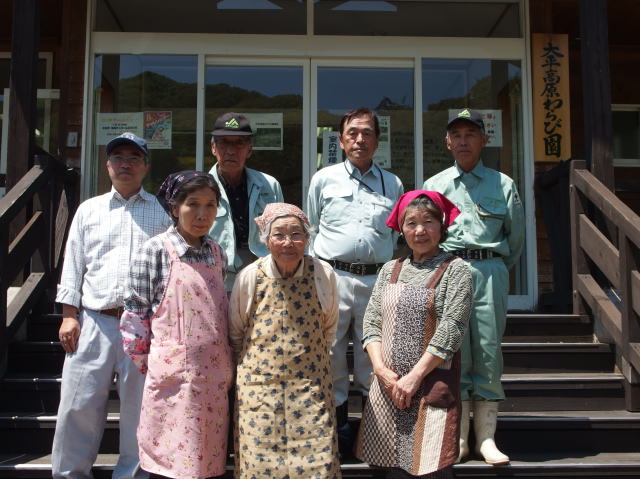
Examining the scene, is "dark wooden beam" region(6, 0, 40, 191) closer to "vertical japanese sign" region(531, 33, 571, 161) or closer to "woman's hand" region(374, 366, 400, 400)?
"woman's hand" region(374, 366, 400, 400)

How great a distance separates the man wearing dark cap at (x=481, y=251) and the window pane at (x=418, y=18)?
9.22 feet

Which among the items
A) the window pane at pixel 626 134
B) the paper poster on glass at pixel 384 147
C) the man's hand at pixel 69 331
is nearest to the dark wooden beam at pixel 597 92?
the paper poster on glass at pixel 384 147

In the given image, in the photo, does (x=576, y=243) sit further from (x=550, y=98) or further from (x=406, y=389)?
(x=406, y=389)

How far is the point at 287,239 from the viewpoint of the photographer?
2578mm

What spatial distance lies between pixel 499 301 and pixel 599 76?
2.23 m

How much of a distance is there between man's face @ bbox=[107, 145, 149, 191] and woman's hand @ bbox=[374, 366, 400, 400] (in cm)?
137

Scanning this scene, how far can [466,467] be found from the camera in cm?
299

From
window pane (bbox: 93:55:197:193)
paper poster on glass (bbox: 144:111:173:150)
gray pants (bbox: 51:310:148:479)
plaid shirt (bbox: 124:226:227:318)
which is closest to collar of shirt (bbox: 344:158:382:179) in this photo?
plaid shirt (bbox: 124:226:227:318)

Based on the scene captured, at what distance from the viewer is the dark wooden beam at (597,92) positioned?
4458mm

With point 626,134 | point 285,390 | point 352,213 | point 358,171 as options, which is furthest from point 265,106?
point 626,134

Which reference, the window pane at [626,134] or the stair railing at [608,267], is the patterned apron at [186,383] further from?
the window pane at [626,134]

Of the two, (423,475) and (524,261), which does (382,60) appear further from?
(423,475)

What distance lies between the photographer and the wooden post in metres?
4.46

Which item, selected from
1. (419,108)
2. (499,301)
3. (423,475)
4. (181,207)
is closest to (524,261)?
(419,108)
